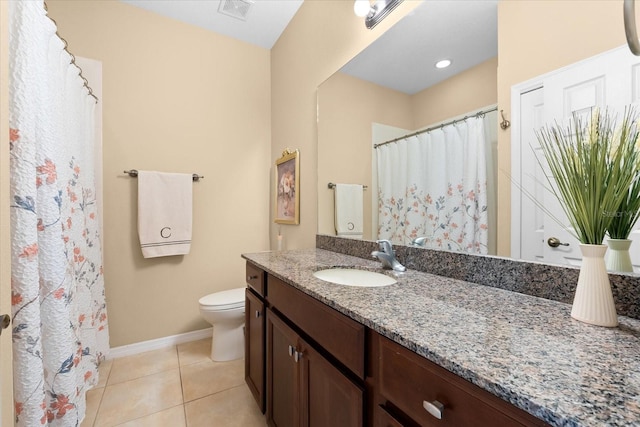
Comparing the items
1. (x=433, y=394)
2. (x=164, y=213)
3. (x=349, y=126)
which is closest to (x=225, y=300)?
(x=164, y=213)

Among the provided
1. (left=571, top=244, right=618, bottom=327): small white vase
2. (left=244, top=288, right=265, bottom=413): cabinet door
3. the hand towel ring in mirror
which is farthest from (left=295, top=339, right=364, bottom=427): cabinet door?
the hand towel ring in mirror

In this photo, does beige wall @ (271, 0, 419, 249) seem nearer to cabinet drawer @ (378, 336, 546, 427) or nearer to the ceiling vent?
the ceiling vent

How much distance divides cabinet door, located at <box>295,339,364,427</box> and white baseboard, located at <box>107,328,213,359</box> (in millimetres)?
1695

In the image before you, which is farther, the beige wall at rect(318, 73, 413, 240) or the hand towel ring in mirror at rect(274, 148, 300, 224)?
the hand towel ring in mirror at rect(274, 148, 300, 224)

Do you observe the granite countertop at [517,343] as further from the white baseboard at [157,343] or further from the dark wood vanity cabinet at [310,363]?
the white baseboard at [157,343]

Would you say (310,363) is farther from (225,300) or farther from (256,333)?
(225,300)

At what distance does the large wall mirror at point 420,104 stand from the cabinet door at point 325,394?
Answer: 2.09 ft

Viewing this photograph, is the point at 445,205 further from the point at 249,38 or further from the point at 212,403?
the point at 249,38

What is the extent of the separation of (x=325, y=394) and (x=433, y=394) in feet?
1.40

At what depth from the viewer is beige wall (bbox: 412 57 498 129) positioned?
94 cm

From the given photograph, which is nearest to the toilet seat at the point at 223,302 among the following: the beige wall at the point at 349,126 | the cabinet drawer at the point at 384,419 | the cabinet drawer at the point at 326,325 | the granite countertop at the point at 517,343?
the beige wall at the point at 349,126

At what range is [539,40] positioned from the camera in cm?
81

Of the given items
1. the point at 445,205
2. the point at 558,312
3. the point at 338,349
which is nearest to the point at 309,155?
the point at 445,205

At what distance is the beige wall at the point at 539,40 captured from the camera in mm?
695
